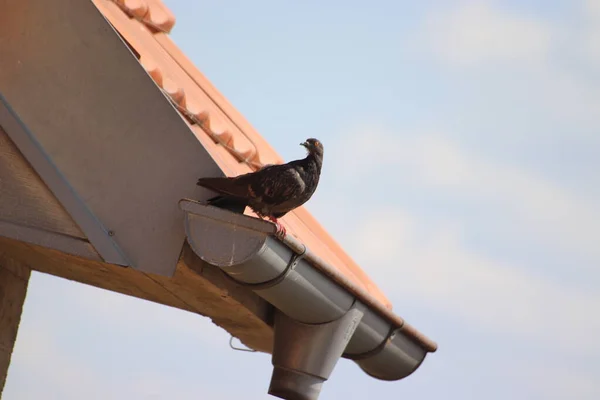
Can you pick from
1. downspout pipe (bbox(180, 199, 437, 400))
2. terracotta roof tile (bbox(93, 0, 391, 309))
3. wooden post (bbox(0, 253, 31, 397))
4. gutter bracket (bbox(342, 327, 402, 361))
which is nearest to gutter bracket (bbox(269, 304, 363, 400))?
downspout pipe (bbox(180, 199, 437, 400))

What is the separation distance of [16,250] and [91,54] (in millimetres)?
1096

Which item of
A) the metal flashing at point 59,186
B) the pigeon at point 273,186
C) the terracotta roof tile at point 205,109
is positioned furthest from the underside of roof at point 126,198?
the terracotta roof tile at point 205,109

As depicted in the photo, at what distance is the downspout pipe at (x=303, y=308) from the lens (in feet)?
18.5

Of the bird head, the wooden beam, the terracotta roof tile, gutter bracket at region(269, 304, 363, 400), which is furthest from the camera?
the terracotta roof tile

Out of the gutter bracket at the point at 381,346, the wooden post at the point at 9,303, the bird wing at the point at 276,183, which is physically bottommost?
the wooden post at the point at 9,303

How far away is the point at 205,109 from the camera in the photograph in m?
7.24

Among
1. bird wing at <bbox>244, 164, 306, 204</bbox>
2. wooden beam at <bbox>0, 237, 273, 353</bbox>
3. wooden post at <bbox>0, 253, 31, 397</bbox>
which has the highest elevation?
bird wing at <bbox>244, 164, 306, 204</bbox>

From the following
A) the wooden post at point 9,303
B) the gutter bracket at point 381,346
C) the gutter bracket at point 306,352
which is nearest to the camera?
the gutter bracket at point 306,352

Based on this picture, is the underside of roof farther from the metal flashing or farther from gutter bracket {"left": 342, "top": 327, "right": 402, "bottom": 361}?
gutter bracket {"left": 342, "top": 327, "right": 402, "bottom": 361}

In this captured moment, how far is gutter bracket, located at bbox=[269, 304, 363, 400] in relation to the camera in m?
6.52

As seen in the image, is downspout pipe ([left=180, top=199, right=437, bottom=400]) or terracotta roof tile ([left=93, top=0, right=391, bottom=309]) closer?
downspout pipe ([left=180, top=199, right=437, bottom=400])

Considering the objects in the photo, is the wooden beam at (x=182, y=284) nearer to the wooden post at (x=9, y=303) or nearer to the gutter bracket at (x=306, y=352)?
the wooden post at (x=9, y=303)

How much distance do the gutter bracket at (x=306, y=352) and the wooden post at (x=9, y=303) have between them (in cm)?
135

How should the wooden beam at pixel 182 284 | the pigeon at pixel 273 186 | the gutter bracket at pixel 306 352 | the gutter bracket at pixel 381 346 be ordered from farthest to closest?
the gutter bracket at pixel 381 346 → the gutter bracket at pixel 306 352 → the wooden beam at pixel 182 284 → the pigeon at pixel 273 186
